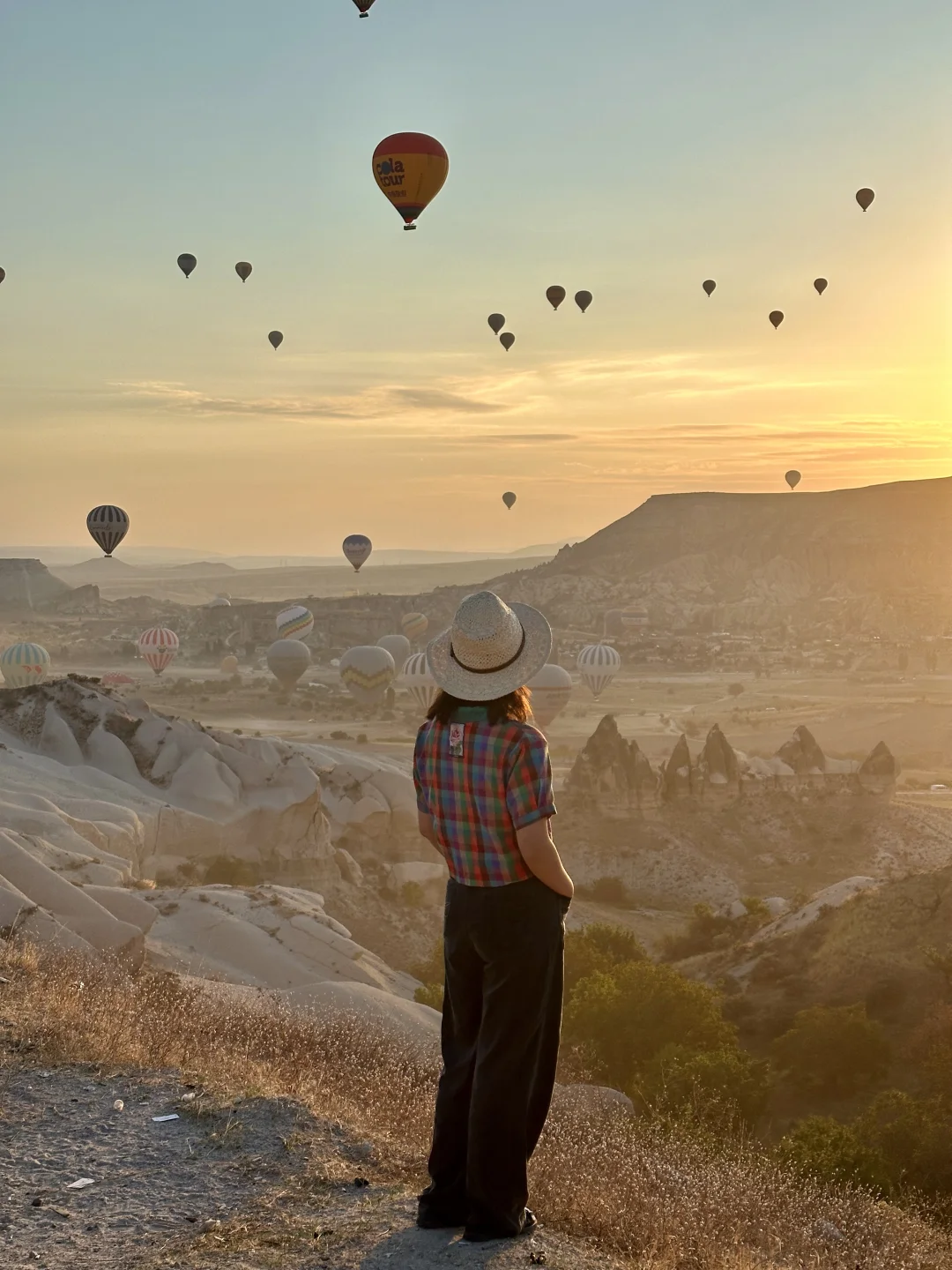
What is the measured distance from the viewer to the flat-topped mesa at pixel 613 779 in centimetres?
4416

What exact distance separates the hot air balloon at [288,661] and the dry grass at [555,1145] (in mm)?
76809

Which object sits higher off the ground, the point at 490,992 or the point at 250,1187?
the point at 490,992

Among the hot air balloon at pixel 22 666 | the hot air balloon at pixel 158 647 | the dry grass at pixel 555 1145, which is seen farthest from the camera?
the hot air balloon at pixel 158 647

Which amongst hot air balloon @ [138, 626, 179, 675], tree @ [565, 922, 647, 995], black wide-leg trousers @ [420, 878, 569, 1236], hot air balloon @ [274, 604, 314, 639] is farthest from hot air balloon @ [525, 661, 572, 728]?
black wide-leg trousers @ [420, 878, 569, 1236]

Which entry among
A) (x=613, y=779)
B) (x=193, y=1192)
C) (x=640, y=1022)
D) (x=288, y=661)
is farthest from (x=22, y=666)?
(x=193, y=1192)

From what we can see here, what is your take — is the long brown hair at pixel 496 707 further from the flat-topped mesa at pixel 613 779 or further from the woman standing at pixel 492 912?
the flat-topped mesa at pixel 613 779

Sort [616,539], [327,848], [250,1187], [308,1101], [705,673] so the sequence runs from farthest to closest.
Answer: [616,539] → [705,673] → [327,848] → [308,1101] → [250,1187]

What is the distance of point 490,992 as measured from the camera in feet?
14.9

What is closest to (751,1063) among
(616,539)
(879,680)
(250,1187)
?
(250,1187)

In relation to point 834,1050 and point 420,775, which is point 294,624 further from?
point 420,775

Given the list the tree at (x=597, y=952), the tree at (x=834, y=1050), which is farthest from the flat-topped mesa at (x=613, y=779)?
the tree at (x=834, y=1050)

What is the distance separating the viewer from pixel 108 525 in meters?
71.8

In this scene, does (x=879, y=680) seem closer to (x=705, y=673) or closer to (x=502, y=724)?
(x=705, y=673)

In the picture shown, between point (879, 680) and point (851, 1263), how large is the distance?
98.1 metres
